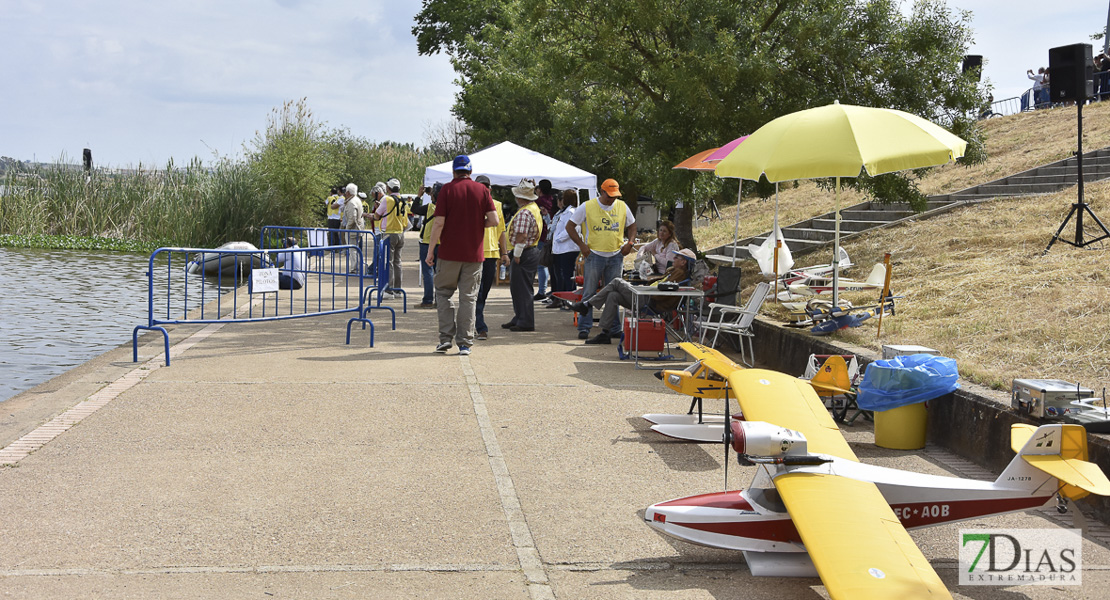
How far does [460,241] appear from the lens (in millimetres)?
10359

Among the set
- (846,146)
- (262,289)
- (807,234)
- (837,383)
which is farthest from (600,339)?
(807,234)

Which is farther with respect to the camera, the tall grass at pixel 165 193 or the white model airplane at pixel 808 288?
the tall grass at pixel 165 193

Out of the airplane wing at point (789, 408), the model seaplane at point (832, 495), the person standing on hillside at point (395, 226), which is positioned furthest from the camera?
the person standing on hillside at point (395, 226)

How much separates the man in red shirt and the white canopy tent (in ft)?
20.3

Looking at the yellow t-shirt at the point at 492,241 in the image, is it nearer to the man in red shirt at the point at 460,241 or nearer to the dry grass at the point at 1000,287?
the man in red shirt at the point at 460,241

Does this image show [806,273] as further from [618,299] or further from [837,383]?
[837,383]

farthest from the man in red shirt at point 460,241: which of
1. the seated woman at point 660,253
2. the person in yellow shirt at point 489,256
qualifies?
the seated woman at point 660,253

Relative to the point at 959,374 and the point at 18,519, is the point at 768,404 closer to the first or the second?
the point at 959,374

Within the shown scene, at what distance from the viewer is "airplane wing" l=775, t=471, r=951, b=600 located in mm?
3592

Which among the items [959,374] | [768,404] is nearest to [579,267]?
[959,374]

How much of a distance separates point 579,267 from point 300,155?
15.1 metres

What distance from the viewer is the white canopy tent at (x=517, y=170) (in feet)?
55.3

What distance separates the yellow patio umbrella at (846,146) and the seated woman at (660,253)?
262cm

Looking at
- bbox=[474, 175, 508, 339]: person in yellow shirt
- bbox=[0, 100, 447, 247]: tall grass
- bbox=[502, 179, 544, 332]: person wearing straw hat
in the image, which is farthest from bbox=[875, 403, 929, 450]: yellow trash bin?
bbox=[0, 100, 447, 247]: tall grass
